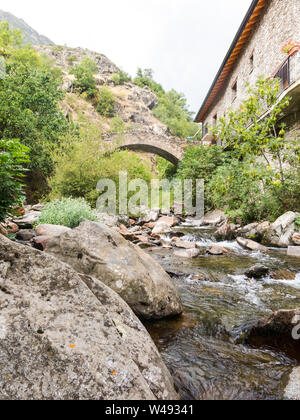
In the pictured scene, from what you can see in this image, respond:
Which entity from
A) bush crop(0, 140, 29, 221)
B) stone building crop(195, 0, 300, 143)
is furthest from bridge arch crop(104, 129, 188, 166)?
bush crop(0, 140, 29, 221)

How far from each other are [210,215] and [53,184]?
872cm

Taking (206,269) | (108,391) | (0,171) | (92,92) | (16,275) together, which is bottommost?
(206,269)

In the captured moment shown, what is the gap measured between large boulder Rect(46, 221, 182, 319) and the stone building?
5.96m

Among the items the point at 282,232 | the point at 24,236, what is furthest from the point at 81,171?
the point at 282,232

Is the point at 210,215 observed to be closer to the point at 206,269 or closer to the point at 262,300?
the point at 206,269

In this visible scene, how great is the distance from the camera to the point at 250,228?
9.01m

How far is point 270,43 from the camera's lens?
36.3ft

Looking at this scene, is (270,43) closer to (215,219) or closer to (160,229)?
(215,219)

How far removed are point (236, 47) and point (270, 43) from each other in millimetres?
3766

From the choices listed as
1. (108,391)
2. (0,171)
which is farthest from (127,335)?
(0,171)

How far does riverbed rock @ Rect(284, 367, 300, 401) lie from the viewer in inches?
66.9

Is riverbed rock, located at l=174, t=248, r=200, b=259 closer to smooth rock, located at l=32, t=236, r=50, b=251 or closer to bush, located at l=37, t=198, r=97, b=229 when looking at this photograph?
bush, located at l=37, t=198, r=97, b=229

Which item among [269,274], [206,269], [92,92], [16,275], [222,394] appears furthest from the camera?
[92,92]
